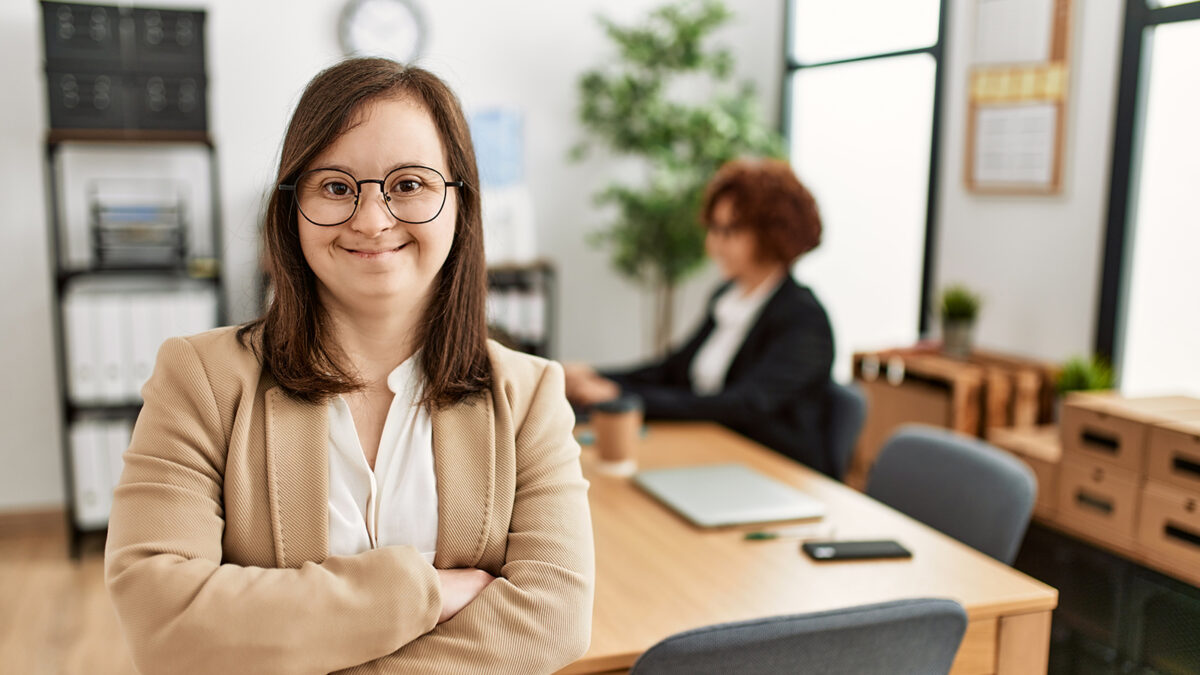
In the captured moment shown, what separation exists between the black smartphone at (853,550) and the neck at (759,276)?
3.99 ft

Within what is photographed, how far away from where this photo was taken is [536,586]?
3.94 feet

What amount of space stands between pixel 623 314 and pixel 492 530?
3.74 metres

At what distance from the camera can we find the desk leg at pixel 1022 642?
1.57m

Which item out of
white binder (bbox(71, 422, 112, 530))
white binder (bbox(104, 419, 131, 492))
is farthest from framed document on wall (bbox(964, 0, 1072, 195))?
white binder (bbox(71, 422, 112, 530))

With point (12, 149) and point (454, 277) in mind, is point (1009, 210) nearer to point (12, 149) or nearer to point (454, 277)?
point (454, 277)

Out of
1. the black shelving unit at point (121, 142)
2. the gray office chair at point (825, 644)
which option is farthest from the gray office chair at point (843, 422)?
the black shelving unit at point (121, 142)

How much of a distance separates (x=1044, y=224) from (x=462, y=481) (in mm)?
2929

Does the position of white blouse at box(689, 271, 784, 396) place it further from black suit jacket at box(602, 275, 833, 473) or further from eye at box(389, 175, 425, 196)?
eye at box(389, 175, 425, 196)

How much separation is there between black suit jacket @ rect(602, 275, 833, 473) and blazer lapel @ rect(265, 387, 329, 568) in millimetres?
1556

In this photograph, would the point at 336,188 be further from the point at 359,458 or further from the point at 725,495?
the point at 725,495

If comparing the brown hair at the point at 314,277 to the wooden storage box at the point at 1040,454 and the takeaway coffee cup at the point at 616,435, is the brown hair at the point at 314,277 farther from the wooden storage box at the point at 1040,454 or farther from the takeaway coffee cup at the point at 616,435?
the wooden storage box at the point at 1040,454

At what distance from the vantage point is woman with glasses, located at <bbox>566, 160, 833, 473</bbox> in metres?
2.67

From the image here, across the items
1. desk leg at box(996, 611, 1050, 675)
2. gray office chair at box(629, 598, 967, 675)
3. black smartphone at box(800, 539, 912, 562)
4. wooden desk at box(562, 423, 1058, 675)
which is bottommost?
desk leg at box(996, 611, 1050, 675)

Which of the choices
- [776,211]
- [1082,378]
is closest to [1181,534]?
[1082,378]
